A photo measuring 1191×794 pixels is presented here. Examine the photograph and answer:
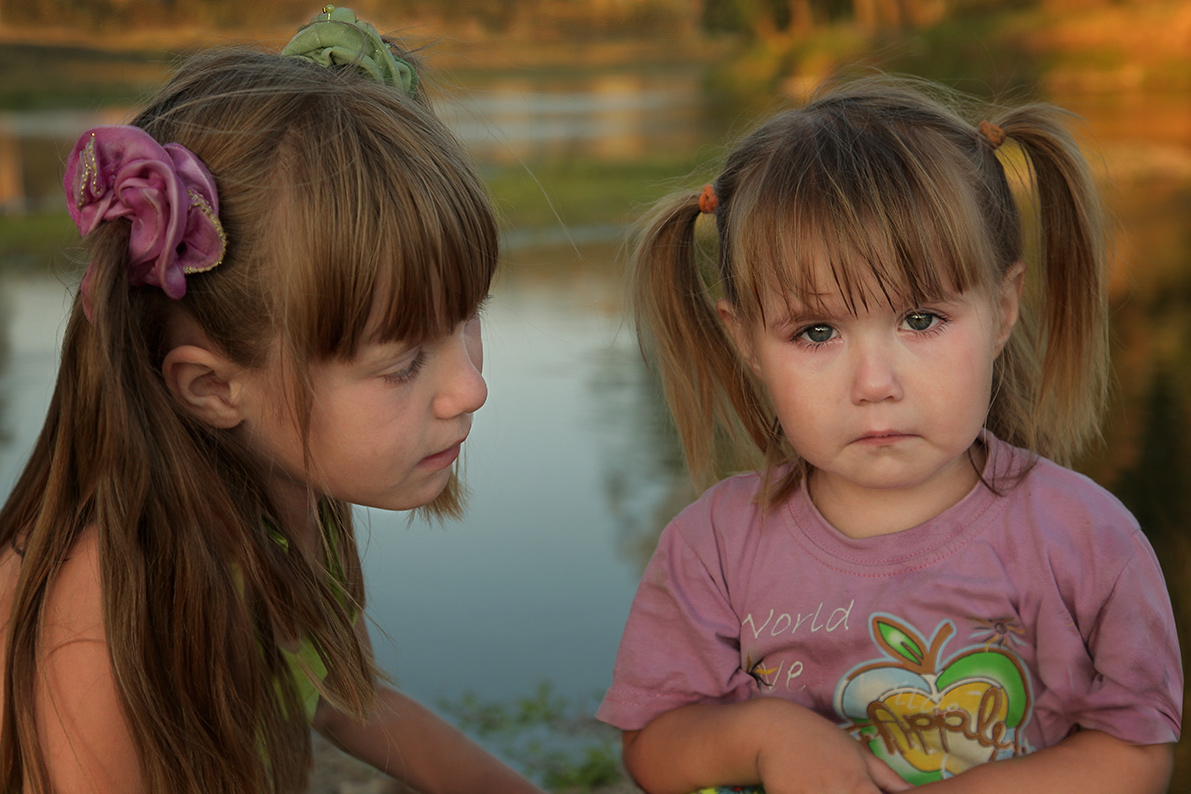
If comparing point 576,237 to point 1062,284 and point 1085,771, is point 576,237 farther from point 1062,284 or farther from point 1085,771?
point 1085,771

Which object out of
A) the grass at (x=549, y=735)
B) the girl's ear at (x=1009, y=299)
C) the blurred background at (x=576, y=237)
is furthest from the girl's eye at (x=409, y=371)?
the grass at (x=549, y=735)

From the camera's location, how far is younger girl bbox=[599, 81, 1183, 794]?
1212mm

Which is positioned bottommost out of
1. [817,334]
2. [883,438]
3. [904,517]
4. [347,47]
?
[904,517]

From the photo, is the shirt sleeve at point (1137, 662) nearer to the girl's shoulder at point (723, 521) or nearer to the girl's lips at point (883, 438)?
the girl's lips at point (883, 438)

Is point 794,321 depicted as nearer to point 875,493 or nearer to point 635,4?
point 875,493

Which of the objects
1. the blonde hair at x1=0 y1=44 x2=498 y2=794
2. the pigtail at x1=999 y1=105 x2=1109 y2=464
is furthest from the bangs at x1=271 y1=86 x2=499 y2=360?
the pigtail at x1=999 y1=105 x2=1109 y2=464

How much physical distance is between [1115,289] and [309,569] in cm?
384

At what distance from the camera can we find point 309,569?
1.35 meters

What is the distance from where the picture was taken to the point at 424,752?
5.09 feet

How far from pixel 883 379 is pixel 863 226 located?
0.16 meters

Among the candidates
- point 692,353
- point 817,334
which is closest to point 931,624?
point 817,334

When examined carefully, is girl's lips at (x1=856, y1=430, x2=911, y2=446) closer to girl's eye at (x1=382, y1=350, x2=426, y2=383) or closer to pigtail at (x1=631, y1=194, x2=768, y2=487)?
pigtail at (x1=631, y1=194, x2=768, y2=487)

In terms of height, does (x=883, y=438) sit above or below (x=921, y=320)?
below

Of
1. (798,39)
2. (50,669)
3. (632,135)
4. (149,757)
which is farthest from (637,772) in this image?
(798,39)
